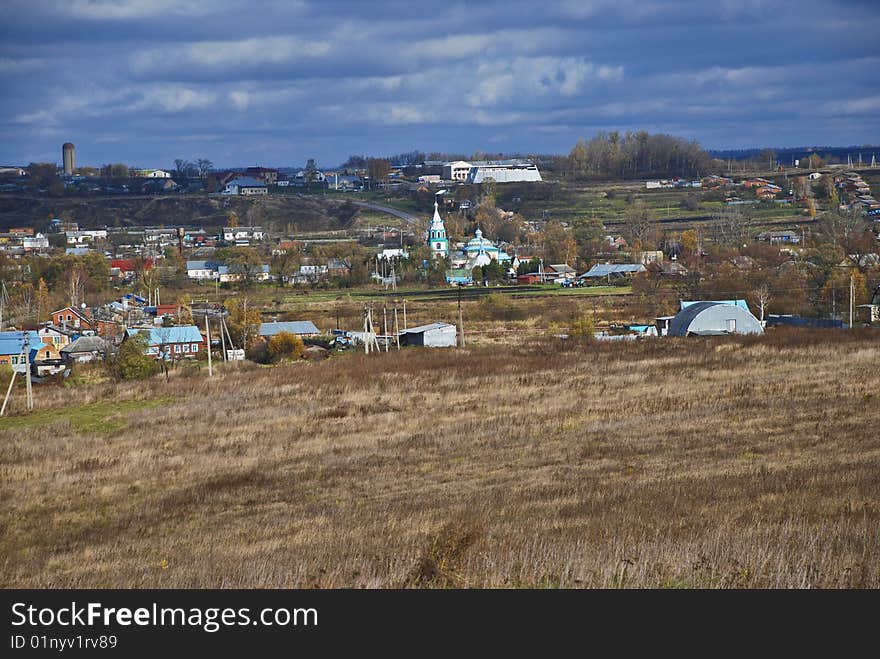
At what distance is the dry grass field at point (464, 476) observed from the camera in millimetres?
7527

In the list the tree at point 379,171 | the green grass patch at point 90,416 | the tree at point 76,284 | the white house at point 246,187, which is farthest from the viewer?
the tree at point 379,171

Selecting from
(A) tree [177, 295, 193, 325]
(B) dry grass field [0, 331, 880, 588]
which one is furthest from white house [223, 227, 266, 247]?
(B) dry grass field [0, 331, 880, 588]

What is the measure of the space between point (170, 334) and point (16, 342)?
14.2ft

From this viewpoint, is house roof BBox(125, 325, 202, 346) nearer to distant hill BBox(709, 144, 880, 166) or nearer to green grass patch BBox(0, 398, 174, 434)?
green grass patch BBox(0, 398, 174, 434)

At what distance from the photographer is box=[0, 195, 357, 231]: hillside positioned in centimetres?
8794

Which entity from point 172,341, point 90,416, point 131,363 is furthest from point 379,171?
point 90,416

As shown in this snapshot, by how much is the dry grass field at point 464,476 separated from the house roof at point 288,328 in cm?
710

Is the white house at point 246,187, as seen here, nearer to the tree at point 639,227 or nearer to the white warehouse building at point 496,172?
the white warehouse building at point 496,172

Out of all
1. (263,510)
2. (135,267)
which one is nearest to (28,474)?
(263,510)

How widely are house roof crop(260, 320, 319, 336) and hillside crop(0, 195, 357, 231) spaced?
168 feet

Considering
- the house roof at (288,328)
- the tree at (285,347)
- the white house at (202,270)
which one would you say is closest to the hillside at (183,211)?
the white house at (202,270)

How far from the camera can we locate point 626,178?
98.4 meters

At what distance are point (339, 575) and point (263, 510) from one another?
4392 mm

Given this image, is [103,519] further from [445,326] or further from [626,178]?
[626,178]
